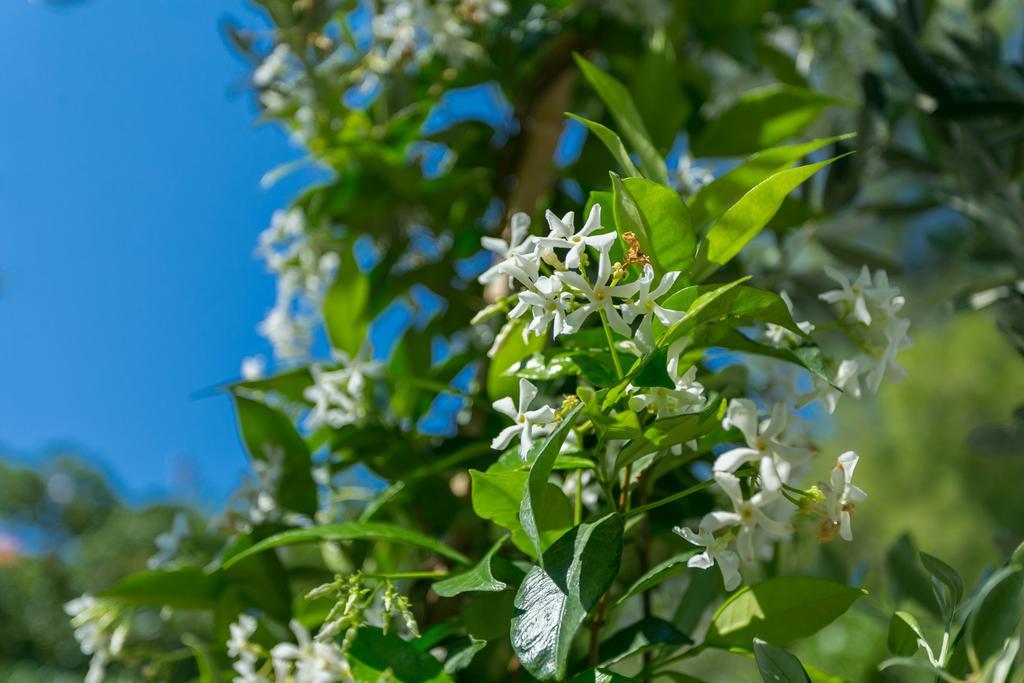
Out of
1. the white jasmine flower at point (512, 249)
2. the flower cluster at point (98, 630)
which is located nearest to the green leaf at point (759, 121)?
the white jasmine flower at point (512, 249)

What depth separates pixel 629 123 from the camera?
49 cm

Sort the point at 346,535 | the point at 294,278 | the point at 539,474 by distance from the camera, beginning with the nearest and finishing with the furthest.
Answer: the point at 539,474
the point at 346,535
the point at 294,278

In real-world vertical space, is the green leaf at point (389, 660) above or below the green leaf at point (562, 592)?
below

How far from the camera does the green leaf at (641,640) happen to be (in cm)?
43

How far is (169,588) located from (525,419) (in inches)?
11.7

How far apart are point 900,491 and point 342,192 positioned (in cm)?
527

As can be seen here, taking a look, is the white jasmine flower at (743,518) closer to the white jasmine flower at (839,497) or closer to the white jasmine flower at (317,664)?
the white jasmine flower at (839,497)

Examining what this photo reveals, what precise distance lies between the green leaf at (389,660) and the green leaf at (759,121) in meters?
0.43

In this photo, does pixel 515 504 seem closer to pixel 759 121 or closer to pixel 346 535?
pixel 346 535

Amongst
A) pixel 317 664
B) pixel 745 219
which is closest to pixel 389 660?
pixel 317 664

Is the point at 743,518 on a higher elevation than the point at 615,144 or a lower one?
lower

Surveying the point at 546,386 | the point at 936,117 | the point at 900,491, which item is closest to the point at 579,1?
the point at 936,117

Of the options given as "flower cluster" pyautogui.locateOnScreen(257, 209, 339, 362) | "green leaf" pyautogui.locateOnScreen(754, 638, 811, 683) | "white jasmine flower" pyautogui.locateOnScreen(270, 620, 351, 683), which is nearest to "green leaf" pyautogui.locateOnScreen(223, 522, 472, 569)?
"white jasmine flower" pyautogui.locateOnScreen(270, 620, 351, 683)

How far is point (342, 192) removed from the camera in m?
0.76
